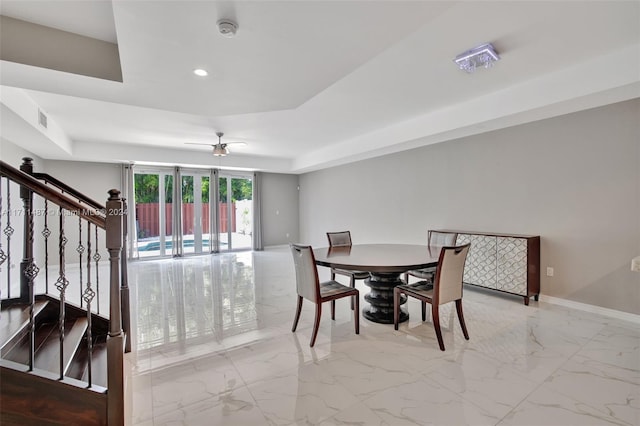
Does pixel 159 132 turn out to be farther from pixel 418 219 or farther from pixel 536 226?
pixel 536 226

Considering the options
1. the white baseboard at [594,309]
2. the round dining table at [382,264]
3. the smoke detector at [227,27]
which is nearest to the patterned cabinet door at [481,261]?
the white baseboard at [594,309]

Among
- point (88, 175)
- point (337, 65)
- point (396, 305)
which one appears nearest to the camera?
point (337, 65)

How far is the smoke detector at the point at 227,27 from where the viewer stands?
1.78m

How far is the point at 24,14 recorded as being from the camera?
6.85 ft

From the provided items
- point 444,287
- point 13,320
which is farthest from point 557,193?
point 13,320

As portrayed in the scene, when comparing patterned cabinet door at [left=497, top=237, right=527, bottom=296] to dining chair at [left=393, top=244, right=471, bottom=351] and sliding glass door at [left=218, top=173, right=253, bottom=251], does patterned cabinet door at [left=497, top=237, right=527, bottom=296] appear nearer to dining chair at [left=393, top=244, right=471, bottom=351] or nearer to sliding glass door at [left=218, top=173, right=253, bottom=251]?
dining chair at [left=393, top=244, right=471, bottom=351]

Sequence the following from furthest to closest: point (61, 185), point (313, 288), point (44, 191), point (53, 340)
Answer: point (313, 288)
point (61, 185)
point (53, 340)
point (44, 191)

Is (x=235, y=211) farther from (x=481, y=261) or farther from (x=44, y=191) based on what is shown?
(x=44, y=191)

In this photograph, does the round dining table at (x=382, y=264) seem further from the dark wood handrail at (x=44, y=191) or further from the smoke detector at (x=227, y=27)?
the smoke detector at (x=227, y=27)

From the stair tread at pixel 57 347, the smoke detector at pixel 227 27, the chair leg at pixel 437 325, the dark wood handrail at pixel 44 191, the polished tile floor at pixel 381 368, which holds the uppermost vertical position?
the smoke detector at pixel 227 27

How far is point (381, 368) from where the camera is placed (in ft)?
7.75

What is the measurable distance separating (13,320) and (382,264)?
2.82 m

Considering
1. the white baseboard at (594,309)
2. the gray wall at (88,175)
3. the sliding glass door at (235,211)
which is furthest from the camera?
the sliding glass door at (235,211)

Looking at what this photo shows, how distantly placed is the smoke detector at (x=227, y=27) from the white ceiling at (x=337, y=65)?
0.04 meters
